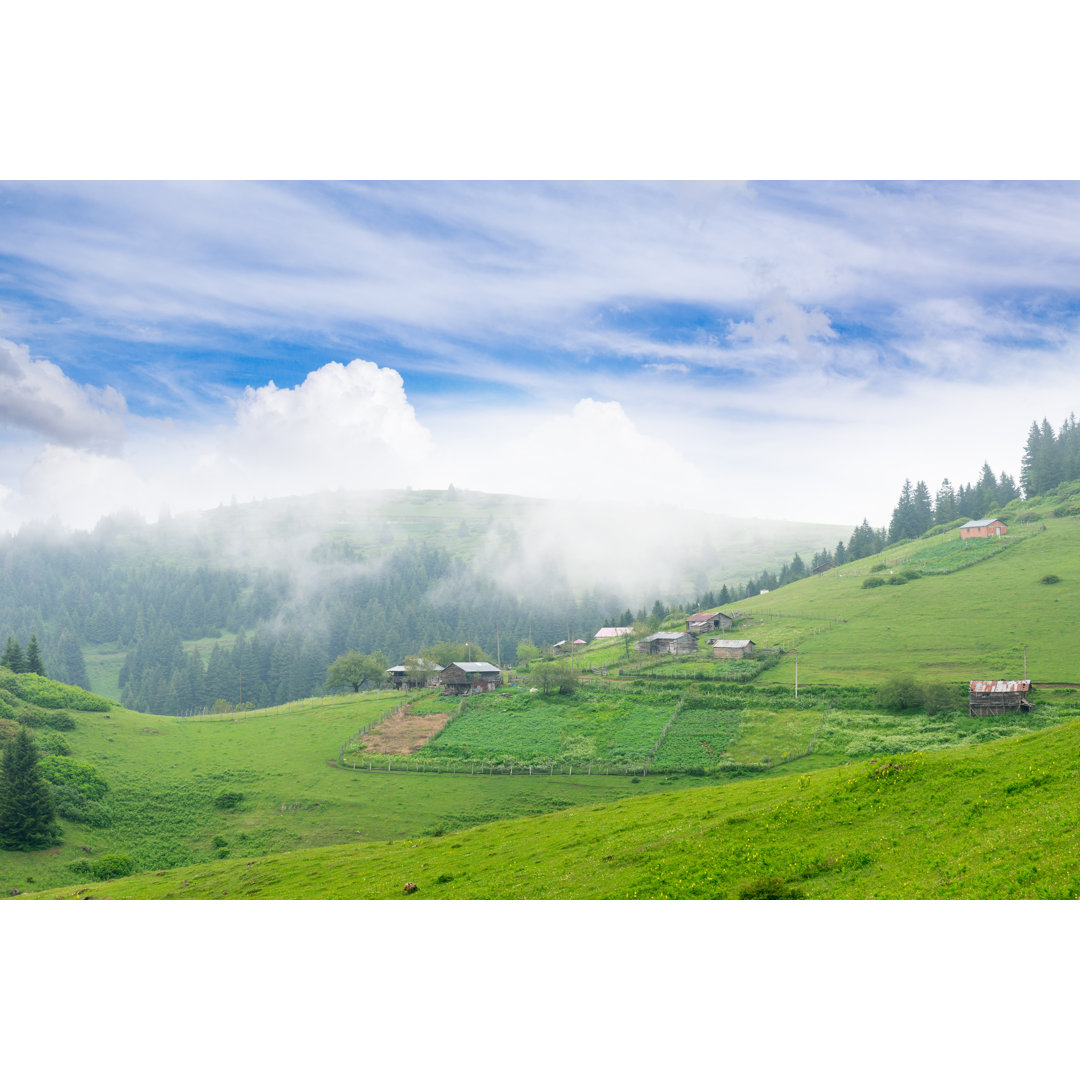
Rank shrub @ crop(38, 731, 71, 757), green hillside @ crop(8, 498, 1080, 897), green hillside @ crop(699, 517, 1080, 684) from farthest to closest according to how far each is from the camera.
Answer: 1. green hillside @ crop(699, 517, 1080, 684)
2. shrub @ crop(38, 731, 71, 757)
3. green hillside @ crop(8, 498, 1080, 897)

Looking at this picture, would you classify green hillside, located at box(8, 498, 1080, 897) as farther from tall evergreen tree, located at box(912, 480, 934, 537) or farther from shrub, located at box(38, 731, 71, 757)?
tall evergreen tree, located at box(912, 480, 934, 537)

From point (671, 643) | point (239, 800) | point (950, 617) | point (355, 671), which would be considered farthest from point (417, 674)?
point (950, 617)

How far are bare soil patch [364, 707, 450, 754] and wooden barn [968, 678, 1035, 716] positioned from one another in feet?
159

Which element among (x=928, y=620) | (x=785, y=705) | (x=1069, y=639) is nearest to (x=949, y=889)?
(x=785, y=705)

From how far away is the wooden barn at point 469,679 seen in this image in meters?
82.5

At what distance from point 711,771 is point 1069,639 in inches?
1512

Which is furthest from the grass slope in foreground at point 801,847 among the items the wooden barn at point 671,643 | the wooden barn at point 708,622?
the wooden barn at point 708,622

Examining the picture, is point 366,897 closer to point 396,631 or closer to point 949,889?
point 949,889

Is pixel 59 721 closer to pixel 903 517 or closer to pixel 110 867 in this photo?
pixel 110 867

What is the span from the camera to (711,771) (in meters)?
48.5

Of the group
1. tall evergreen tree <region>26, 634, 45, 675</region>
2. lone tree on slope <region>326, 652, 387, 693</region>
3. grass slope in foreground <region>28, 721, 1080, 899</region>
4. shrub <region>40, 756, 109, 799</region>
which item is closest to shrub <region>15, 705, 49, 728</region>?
shrub <region>40, 756, 109, 799</region>

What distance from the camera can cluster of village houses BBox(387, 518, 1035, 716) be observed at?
4900 centimetres

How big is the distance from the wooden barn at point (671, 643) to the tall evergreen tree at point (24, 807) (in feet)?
231

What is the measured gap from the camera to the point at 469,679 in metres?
83.0
